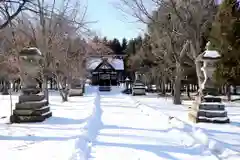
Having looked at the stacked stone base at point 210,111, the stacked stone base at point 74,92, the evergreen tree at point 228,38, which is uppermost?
the evergreen tree at point 228,38

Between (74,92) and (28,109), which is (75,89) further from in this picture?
(28,109)

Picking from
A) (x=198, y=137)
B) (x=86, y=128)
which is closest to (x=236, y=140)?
(x=198, y=137)

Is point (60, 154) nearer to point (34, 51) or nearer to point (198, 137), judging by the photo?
point (198, 137)

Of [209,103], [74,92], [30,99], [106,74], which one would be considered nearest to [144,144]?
[209,103]

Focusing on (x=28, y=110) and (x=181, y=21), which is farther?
(x=181, y=21)

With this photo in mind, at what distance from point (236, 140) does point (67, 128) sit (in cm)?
567

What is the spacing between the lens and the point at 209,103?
16.3 m

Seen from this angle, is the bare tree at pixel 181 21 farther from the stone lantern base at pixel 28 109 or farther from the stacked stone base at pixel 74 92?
the stacked stone base at pixel 74 92

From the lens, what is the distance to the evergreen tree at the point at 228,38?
26266 millimetres

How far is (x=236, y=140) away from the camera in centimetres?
1120

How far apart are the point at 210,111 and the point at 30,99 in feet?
23.9

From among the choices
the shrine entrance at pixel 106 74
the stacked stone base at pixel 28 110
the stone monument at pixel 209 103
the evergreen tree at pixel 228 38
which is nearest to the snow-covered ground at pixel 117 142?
the stacked stone base at pixel 28 110

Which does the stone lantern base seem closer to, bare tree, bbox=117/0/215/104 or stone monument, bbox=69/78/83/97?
bare tree, bbox=117/0/215/104

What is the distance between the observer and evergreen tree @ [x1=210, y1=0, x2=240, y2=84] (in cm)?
2627
